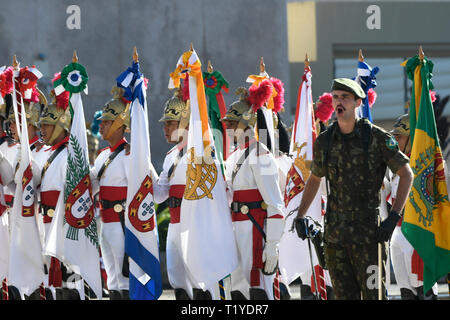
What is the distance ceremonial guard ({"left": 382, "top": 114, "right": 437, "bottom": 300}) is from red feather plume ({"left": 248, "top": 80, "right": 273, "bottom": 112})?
151 centimetres

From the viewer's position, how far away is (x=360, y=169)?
635cm

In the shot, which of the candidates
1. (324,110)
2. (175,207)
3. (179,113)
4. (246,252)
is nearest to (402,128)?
(324,110)

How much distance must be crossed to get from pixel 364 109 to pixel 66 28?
29.1 feet

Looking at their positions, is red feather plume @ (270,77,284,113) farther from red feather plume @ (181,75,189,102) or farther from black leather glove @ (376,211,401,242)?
black leather glove @ (376,211,401,242)

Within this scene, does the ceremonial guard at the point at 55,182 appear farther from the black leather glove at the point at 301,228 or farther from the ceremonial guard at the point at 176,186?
the black leather glove at the point at 301,228

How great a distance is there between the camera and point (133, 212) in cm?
892

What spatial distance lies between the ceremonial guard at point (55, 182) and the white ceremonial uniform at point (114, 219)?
36 cm

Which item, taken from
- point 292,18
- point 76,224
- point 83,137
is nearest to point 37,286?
point 76,224

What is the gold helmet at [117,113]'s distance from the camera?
9438 millimetres

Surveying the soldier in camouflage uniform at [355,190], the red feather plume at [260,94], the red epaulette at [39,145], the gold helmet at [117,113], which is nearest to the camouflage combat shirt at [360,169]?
the soldier in camouflage uniform at [355,190]

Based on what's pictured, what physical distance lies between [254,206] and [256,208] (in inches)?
1.1

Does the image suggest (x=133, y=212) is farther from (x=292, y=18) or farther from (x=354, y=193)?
(x=292, y=18)

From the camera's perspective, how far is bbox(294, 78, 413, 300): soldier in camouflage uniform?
631 cm

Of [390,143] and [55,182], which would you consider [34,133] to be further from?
[390,143]
